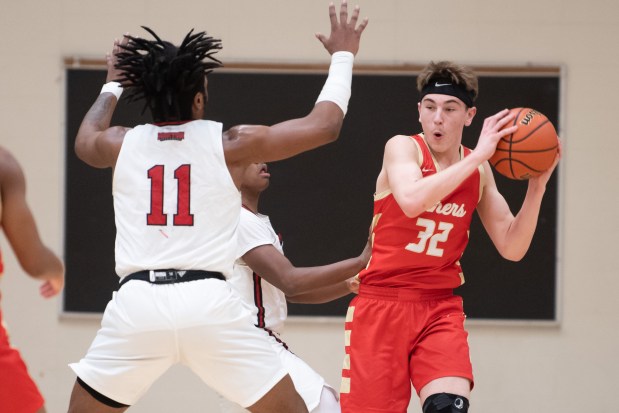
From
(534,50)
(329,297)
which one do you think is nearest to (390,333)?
(329,297)

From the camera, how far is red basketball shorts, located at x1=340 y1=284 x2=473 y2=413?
439 cm

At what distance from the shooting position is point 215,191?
12.5 ft

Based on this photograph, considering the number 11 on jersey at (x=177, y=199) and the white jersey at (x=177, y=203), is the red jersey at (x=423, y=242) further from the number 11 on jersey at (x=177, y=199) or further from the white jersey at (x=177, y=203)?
the number 11 on jersey at (x=177, y=199)

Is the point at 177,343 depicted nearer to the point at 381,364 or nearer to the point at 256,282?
the point at 381,364

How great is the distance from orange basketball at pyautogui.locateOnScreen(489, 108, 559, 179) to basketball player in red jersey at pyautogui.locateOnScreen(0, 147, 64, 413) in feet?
6.79

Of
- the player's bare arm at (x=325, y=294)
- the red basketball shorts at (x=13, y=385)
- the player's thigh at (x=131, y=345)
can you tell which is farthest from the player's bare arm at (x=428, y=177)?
the red basketball shorts at (x=13, y=385)

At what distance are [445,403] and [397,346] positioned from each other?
0.37m

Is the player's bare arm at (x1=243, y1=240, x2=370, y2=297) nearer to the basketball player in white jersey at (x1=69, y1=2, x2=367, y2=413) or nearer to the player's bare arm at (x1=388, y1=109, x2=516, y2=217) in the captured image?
the player's bare arm at (x1=388, y1=109, x2=516, y2=217)

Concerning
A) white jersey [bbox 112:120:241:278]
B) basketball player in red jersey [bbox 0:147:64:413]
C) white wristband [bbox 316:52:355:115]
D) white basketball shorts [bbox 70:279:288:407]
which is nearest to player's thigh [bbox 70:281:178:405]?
white basketball shorts [bbox 70:279:288:407]

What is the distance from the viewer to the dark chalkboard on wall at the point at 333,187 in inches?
282

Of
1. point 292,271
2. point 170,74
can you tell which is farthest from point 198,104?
point 292,271

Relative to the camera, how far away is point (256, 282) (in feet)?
16.5

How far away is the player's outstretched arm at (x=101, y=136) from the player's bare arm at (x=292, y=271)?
101 cm

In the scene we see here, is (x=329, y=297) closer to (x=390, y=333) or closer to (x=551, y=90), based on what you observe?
(x=390, y=333)
